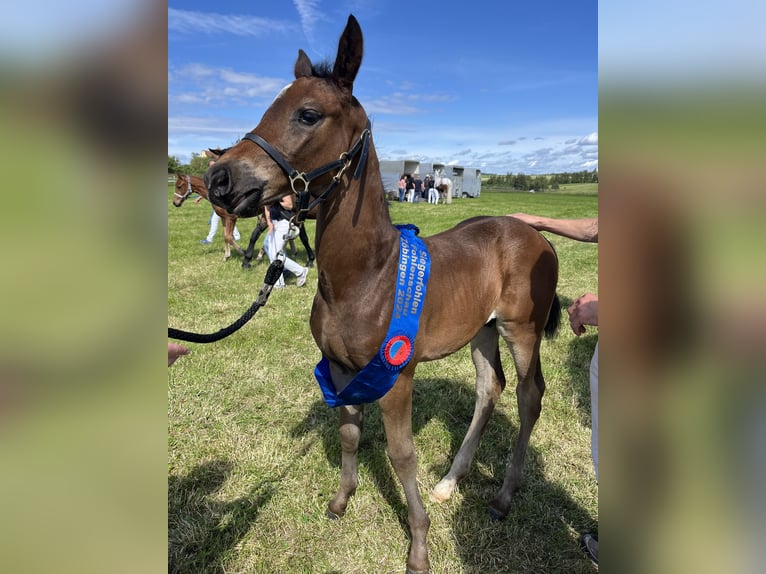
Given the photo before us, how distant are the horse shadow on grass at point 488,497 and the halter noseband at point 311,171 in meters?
2.19

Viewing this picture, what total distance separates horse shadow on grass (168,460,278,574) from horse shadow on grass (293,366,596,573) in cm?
70

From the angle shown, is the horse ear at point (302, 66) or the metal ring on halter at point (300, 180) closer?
the metal ring on halter at point (300, 180)

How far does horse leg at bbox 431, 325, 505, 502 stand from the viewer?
3.18 metres

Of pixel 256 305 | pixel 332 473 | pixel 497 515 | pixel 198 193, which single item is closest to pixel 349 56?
pixel 256 305

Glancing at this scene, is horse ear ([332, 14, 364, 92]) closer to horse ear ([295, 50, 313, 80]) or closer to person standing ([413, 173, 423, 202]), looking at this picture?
horse ear ([295, 50, 313, 80])

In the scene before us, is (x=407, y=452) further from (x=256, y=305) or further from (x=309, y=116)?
(x=309, y=116)

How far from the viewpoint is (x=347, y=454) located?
9.44ft

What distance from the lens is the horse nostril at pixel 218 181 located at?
1827mm

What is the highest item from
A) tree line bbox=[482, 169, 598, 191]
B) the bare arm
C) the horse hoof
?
tree line bbox=[482, 169, 598, 191]

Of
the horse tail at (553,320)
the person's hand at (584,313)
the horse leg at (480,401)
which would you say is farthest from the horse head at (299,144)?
the horse tail at (553,320)

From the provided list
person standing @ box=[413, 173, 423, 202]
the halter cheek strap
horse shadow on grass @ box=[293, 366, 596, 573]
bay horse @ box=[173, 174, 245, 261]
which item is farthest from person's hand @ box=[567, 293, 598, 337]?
person standing @ box=[413, 173, 423, 202]

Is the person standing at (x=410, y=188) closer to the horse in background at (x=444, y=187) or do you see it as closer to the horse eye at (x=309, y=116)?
the horse in background at (x=444, y=187)

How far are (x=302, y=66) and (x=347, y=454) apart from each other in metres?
2.34
